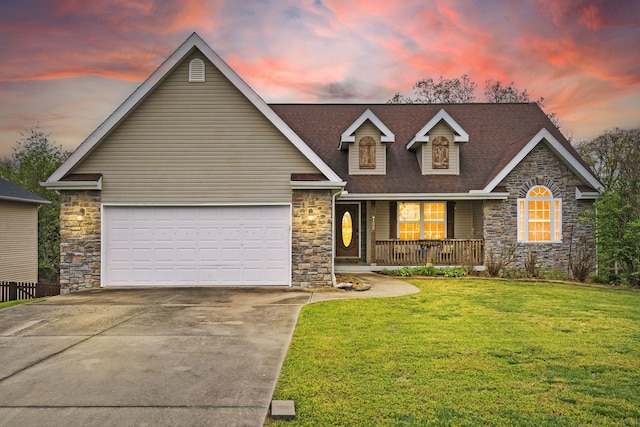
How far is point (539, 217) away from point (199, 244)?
41.1 feet

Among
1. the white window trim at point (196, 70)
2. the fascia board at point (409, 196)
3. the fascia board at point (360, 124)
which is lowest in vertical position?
the fascia board at point (409, 196)

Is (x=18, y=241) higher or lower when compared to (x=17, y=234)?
lower

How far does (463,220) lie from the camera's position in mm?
17359

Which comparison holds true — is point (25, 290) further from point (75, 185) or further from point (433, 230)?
point (433, 230)

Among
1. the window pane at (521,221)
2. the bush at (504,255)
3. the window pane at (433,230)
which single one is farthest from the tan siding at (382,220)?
the window pane at (521,221)

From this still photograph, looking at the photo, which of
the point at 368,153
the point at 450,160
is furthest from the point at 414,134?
the point at 368,153

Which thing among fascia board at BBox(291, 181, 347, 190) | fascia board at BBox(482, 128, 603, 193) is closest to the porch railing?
fascia board at BBox(482, 128, 603, 193)

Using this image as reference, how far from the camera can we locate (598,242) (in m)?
13.1

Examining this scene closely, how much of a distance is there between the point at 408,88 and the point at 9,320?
27.5 m

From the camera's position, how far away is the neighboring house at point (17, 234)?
808 inches

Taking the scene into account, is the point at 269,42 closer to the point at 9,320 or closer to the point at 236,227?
the point at 236,227

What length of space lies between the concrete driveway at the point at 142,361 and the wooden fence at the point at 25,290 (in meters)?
7.89

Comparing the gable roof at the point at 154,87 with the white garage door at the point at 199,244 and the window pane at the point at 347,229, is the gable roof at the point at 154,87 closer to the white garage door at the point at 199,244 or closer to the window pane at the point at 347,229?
the white garage door at the point at 199,244

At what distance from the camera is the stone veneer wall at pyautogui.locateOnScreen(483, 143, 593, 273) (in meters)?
15.7
